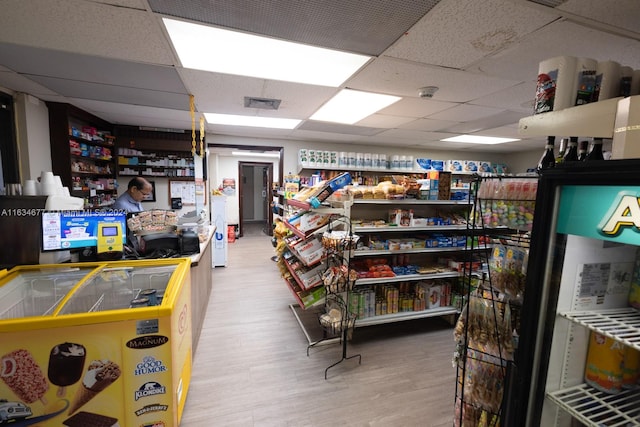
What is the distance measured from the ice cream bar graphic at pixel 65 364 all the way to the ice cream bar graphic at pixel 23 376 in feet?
0.17

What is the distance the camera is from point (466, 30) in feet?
5.58

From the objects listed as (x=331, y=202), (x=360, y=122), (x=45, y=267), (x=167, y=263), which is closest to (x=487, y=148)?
(x=360, y=122)

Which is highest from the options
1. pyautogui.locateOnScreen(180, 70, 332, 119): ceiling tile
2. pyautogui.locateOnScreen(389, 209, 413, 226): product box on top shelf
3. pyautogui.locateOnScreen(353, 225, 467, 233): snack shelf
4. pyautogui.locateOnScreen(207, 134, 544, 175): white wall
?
pyautogui.locateOnScreen(180, 70, 332, 119): ceiling tile

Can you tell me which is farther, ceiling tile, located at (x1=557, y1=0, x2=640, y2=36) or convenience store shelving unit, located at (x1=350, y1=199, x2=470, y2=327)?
convenience store shelving unit, located at (x1=350, y1=199, x2=470, y2=327)

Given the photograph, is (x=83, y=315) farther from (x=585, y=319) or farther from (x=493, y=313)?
(x=585, y=319)

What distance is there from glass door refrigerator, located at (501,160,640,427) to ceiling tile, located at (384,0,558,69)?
1027 mm

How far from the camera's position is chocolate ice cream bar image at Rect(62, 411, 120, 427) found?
1396 millimetres

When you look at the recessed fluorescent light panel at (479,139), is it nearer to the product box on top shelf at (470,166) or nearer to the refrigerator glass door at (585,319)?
the product box on top shelf at (470,166)

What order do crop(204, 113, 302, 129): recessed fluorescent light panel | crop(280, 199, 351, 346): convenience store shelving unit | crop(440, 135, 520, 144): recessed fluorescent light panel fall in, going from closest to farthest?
crop(280, 199, 351, 346): convenience store shelving unit < crop(204, 113, 302, 129): recessed fluorescent light panel < crop(440, 135, 520, 144): recessed fluorescent light panel

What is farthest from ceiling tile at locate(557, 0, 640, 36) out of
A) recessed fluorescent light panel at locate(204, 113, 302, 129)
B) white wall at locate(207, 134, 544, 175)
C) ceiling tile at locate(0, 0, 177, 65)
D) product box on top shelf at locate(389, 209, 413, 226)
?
white wall at locate(207, 134, 544, 175)

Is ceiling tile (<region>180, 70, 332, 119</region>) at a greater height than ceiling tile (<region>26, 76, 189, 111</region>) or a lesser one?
greater

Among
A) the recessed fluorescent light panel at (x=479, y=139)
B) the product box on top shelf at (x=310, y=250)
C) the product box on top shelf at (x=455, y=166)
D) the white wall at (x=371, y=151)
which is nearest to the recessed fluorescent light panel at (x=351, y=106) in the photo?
the product box on top shelf at (x=310, y=250)

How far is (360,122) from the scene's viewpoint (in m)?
4.28

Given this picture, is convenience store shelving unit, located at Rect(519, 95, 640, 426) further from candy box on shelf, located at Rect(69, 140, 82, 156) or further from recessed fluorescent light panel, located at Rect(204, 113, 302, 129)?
candy box on shelf, located at Rect(69, 140, 82, 156)
